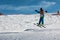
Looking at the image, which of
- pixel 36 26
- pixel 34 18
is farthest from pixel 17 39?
pixel 34 18

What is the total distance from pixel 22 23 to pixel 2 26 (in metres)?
1.80

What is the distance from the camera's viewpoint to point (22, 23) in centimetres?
2064

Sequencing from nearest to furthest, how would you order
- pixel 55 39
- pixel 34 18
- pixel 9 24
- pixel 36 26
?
pixel 55 39
pixel 36 26
pixel 9 24
pixel 34 18

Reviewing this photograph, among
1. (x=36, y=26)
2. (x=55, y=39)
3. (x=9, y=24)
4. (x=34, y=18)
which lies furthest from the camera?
(x=34, y=18)

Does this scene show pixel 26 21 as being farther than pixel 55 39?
Yes

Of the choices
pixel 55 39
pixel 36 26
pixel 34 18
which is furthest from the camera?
pixel 34 18

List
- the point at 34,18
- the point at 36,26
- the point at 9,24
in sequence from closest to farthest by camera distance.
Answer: the point at 36,26 < the point at 9,24 < the point at 34,18

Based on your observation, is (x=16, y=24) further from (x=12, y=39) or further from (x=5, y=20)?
(x=12, y=39)

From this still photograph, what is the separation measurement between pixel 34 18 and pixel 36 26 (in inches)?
112

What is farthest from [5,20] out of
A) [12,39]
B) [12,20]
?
[12,39]

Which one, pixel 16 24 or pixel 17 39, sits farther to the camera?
pixel 16 24

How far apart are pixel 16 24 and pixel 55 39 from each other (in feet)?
33.4

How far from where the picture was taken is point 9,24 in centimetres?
2039

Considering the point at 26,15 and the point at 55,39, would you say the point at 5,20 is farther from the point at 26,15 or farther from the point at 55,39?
the point at 55,39
